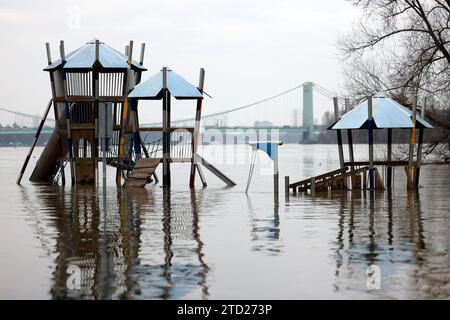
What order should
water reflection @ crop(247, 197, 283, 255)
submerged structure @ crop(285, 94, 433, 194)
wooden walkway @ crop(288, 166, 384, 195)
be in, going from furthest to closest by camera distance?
wooden walkway @ crop(288, 166, 384, 195) < submerged structure @ crop(285, 94, 433, 194) < water reflection @ crop(247, 197, 283, 255)

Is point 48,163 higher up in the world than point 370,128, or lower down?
lower down

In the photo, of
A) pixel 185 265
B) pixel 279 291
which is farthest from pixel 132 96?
pixel 279 291

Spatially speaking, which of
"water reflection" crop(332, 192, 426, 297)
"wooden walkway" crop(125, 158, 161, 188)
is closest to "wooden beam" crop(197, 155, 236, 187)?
"wooden walkway" crop(125, 158, 161, 188)

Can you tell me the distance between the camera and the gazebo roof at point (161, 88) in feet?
114

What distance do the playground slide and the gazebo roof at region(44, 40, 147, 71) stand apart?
13.5ft

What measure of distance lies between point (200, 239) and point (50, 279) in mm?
4866

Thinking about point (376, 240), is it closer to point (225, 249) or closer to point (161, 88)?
point (225, 249)

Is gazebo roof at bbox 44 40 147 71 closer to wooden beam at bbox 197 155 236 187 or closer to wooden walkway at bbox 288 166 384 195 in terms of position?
wooden beam at bbox 197 155 236 187

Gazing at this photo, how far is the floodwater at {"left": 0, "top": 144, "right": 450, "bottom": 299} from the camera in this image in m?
11.0

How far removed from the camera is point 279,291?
35.1 ft

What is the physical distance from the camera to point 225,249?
14.8 meters

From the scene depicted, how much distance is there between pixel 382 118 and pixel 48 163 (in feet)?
54.7

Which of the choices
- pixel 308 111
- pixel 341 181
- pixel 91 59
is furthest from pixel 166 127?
pixel 308 111
